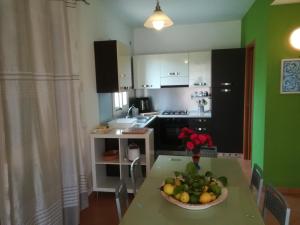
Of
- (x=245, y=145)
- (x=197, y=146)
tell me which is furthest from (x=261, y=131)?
(x=197, y=146)

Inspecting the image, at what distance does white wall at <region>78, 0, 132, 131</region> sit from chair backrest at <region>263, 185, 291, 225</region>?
209 centimetres

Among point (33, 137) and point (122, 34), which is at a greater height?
point (122, 34)

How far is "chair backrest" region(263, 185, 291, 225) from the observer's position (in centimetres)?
135

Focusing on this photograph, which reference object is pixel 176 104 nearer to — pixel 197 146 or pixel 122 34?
pixel 122 34

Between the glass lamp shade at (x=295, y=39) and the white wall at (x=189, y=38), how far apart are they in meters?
2.01

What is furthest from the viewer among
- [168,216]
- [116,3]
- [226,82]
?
[226,82]

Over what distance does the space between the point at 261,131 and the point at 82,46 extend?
2.61 meters

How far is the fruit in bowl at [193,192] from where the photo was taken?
4.77ft

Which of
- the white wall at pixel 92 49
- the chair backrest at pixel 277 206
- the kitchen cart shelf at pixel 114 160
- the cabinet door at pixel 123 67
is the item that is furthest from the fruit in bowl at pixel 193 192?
the cabinet door at pixel 123 67

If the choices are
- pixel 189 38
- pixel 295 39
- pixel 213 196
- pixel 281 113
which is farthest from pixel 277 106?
pixel 189 38

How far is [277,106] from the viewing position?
10.1 ft

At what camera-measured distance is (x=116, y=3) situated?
11.9ft

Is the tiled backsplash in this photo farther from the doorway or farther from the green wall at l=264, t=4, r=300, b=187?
→ the green wall at l=264, t=4, r=300, b=187

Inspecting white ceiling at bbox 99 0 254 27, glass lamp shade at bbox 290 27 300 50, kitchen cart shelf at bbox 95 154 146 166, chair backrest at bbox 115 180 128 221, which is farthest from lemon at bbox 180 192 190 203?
→ white ceiling at bbox 99 0 254 27
